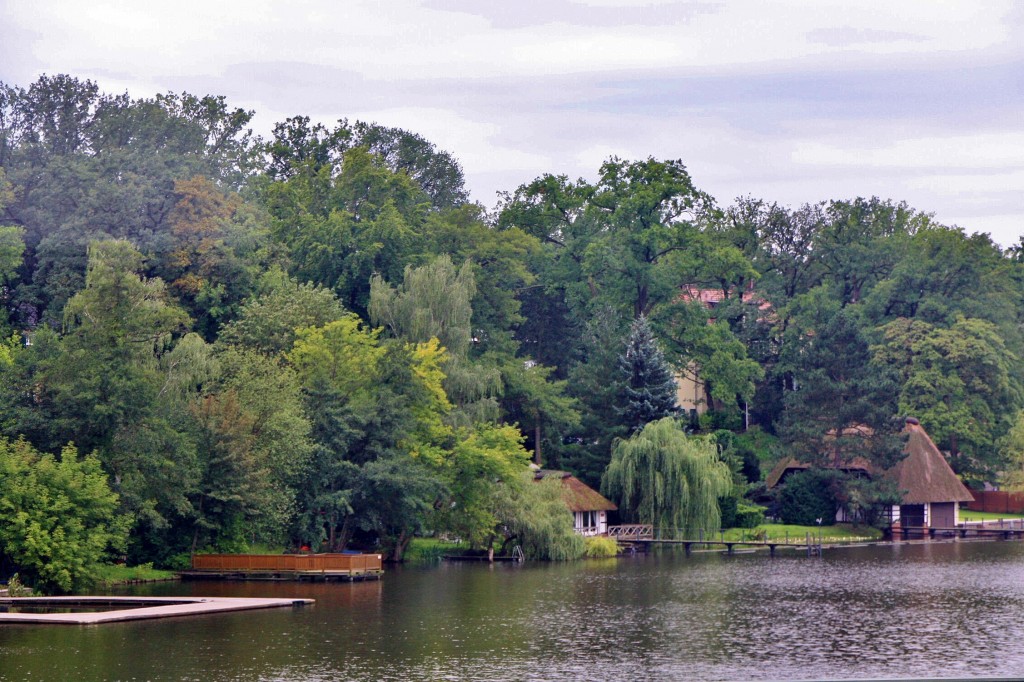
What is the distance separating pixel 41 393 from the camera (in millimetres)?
52312

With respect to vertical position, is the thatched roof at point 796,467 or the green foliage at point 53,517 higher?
the thatched roof at point 796,467

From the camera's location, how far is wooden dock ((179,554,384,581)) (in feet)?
184

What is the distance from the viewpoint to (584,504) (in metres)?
71.1

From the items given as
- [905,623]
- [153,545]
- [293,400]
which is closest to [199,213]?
[293,400]

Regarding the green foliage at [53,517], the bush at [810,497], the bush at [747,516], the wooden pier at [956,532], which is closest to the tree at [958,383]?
the wooden pier at [956,532]

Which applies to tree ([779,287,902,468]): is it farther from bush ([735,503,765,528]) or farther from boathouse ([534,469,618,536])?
boathouse ([534,469,618,536])

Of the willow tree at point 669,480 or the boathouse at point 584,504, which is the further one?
the willow tree at point 669,480

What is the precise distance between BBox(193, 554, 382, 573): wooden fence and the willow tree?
20.1 m

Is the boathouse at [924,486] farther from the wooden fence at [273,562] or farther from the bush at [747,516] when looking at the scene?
the wooden fence at [273,562]

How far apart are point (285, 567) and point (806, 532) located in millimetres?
34604

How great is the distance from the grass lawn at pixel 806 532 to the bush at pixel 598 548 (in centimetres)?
946

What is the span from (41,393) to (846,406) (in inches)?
1857

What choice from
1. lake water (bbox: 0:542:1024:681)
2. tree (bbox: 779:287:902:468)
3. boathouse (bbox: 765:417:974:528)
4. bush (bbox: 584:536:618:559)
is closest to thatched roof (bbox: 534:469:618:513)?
bush (bbox: 584:536:618:559)

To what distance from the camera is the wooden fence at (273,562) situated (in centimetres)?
5644
